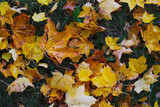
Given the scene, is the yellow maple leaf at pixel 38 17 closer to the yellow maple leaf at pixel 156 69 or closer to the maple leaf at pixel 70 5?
the maple leaf at pixel 70 5

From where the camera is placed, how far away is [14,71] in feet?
4.97

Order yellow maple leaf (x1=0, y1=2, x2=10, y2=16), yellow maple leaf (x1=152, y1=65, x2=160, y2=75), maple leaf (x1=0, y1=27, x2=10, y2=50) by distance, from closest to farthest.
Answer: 1. yellow maple leaf (x1=0, y1=2, x2=10, y2=16)
2. maple leaf (x1=0, y1=27, x2=10, y2=50)
3. yellow maple leaf (x1=152, y1=65, x2=160, y2=75)

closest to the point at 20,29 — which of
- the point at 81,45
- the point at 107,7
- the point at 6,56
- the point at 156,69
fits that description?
the point at 6,56

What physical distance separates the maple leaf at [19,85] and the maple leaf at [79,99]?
0.38 metres

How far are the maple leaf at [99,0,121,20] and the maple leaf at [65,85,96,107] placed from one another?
657mm

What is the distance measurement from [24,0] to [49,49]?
564 mm

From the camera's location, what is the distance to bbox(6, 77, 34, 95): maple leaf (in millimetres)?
1443

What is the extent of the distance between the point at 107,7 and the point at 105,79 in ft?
2.04

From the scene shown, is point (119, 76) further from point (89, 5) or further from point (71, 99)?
point (89, 5)

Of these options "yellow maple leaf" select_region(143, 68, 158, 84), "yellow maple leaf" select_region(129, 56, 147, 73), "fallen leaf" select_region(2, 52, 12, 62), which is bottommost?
"yellow maple leaf" select_region(143, 68, 158, 84)

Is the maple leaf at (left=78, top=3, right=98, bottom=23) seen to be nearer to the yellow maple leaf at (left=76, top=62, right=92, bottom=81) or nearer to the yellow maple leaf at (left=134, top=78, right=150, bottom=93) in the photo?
the yellow maple leaf at (left=76, top=62, right=92, bottom=81)

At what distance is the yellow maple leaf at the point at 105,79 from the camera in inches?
55.3

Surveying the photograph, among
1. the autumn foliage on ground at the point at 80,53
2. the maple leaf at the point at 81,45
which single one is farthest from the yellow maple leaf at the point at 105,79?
the maple leaf at the point at 81,45

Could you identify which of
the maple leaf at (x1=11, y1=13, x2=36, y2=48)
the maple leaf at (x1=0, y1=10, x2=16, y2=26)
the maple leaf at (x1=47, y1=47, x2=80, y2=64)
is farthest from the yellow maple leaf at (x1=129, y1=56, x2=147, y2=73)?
the maple leaf at (x1=0, y1=10, x2=16, y2=26)
